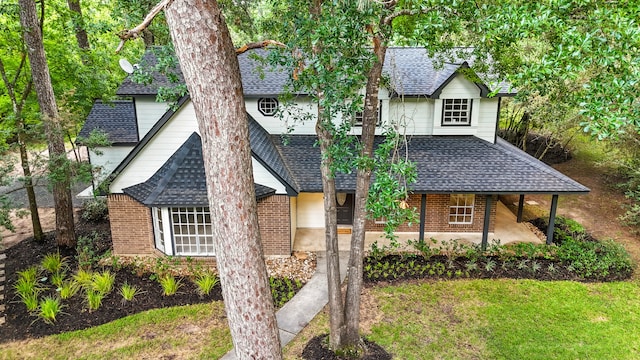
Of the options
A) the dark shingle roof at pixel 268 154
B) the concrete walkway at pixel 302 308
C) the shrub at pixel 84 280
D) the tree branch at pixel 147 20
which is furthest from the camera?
the dark shingle roof at pixel 268 154

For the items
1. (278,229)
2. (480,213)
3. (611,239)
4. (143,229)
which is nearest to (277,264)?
(278,229)

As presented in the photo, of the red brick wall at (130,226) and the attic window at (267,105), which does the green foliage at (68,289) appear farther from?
the attic window at (267,105)

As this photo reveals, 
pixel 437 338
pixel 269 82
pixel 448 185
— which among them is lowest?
pixel 437 338

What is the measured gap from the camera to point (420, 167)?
43.1 ft

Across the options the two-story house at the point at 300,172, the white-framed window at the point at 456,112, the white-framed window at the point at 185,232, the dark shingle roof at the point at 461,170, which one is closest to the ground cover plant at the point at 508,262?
the two-story house at the point at 300,172

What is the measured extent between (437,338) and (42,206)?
1720cm

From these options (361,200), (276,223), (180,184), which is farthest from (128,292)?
(361,200)

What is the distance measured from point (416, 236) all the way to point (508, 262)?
3021 millimetres

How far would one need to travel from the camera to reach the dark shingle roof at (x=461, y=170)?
486 inches

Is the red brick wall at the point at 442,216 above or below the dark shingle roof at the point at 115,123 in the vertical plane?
below

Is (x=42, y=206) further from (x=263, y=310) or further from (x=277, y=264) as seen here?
(x=263, y=310)

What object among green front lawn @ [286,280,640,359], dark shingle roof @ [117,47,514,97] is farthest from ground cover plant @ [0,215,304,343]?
dark shingle roof @ [117,47,514,97]

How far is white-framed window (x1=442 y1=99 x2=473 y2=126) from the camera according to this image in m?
14.2

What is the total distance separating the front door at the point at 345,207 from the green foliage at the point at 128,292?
6946 mm
